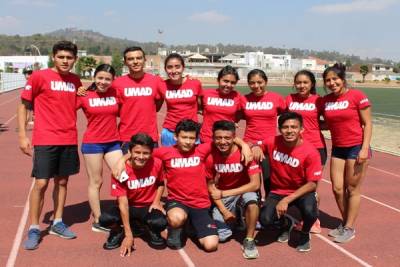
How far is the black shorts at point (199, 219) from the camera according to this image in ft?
15.4

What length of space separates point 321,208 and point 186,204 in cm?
240

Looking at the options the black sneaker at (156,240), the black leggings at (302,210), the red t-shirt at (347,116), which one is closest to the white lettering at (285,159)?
the black leggings at (302,210)

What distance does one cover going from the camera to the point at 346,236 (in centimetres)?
502

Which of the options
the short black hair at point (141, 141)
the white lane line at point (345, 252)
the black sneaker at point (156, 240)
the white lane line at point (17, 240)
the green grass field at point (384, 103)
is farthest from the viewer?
the green grass field at point (384, 103)

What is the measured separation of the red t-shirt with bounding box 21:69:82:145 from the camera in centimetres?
464

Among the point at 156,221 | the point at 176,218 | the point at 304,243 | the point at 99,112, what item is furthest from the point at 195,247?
the point at 99,112

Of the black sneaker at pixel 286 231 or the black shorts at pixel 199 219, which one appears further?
the black sneaker at pixel 286 231

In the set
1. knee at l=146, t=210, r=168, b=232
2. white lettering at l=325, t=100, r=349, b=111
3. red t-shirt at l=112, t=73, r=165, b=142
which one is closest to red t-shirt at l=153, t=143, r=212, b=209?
knee at l=146, t=210, r=168, b=232

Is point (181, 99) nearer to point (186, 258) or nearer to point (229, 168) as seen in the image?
point (229, 168)

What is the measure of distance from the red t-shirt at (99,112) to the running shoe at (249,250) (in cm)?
188

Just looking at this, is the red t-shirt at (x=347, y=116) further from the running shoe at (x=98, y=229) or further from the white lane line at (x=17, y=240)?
the white lane line at (x=17, y=240)

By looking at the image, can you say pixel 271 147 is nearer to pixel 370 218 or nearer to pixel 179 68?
pixel 179 68

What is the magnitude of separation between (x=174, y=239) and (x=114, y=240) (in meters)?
0.61

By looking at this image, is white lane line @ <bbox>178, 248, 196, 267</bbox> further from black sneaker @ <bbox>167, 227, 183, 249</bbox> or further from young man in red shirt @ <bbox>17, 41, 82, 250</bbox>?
young man in red shirt @ <bbox>17, 41, 82, 250</bbox>
